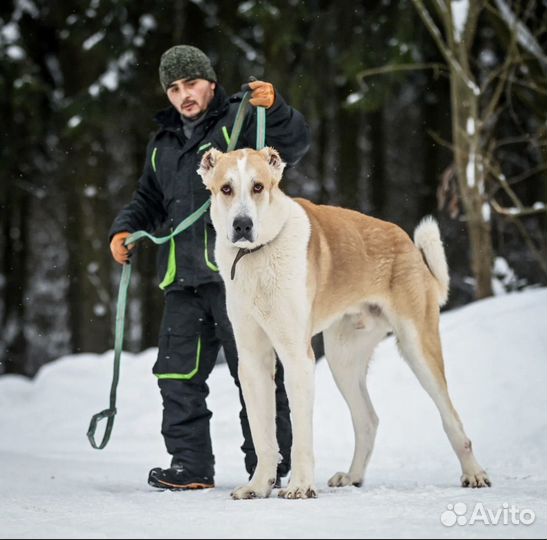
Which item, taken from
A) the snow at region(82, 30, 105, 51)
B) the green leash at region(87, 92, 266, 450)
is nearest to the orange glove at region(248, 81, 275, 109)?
the green leash at region(87, 92, 266, 450)

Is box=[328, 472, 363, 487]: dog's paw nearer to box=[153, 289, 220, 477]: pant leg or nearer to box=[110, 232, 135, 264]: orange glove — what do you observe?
box=[153, 289, 220, 477]: pant leg

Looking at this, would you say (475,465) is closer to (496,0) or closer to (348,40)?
(496,0)

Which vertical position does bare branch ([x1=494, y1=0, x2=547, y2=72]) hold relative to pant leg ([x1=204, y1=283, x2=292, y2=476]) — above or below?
above

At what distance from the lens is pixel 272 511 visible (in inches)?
131

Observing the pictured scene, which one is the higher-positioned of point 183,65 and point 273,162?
point 183,65

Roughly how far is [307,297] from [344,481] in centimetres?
112

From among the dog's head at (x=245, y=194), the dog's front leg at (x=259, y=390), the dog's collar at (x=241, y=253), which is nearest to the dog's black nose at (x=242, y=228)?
the dog's head at (x=245, y=194)

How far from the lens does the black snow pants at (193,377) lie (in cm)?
477

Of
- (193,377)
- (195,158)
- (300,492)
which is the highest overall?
(195,158)

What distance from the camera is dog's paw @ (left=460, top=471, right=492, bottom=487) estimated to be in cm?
435

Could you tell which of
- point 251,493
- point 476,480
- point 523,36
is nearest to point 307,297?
point 251,493

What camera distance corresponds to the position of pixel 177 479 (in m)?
4.72

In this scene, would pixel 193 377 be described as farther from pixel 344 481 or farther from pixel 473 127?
pixel 473 127

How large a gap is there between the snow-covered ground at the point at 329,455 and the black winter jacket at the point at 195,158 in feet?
3.84
